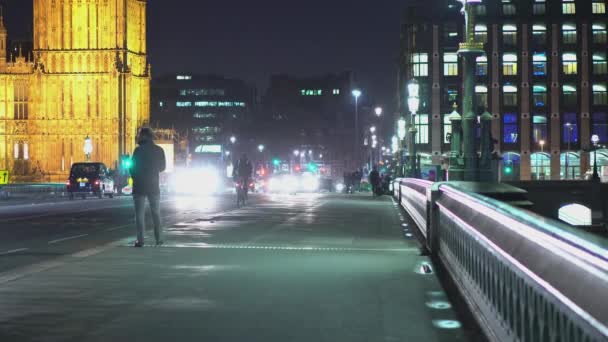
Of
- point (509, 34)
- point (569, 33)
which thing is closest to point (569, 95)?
point (569, 33)

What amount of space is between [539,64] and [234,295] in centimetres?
10042

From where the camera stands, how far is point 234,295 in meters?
10.6

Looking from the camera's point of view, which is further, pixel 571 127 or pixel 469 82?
pixel 571 127

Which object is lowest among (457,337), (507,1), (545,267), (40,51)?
(457,337)

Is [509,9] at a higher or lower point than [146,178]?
higher

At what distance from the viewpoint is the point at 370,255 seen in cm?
1562

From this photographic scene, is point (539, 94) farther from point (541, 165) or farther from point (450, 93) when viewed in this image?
point (450, 93)

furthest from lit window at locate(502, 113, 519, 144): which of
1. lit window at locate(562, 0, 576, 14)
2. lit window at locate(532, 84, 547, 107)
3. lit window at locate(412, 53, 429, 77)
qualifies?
lit window at locate(562, 0, 576, 14)

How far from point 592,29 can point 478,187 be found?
96.6 m

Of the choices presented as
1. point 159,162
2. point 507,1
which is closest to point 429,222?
point 159,162

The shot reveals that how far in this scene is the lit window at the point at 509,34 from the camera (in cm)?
10675

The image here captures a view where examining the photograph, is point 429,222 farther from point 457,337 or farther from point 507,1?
point 507,1

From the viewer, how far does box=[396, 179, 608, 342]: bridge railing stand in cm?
442

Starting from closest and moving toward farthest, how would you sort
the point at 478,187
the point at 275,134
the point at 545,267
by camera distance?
the point at 545,267 < the point at 478,187 < the point at 275,134
